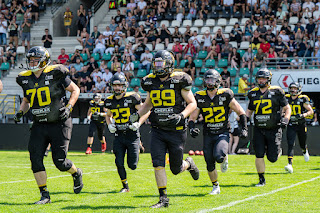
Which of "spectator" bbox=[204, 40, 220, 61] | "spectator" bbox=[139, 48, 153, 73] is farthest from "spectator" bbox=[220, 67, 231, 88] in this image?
"spectator" bbox=[139, 48, 153, 73]

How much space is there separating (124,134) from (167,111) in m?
2.07

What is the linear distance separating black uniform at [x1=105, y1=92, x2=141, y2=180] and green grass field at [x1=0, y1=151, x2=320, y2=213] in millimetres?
514

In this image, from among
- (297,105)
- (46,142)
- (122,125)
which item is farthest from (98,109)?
(46,142)

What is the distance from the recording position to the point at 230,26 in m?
24.0

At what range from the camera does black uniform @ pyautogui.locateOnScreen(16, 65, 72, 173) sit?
307 inches

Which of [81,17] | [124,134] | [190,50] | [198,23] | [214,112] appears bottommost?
[124,134]

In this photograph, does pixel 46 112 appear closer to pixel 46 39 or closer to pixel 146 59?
pixel 146 59

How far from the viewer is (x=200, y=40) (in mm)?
23734

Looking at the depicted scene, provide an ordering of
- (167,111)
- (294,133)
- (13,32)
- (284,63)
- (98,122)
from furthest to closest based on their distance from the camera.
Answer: (13,32) < (284,63) < (98,122) < (294,133) < (167,111)

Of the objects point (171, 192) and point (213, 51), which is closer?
point (171, 192)

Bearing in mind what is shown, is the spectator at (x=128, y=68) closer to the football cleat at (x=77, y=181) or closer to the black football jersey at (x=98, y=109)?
the black football jersey at (x=98, y=109)

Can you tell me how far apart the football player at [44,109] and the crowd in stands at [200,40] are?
42.2ft

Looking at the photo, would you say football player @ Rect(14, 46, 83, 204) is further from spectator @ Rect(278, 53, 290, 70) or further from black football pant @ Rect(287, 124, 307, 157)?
spectator @ Rect(278, 53, 290, 70)

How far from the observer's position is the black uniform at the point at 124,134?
9.47 meters
